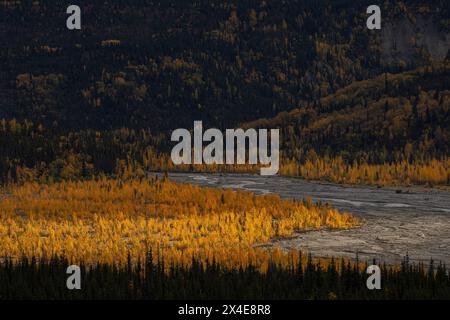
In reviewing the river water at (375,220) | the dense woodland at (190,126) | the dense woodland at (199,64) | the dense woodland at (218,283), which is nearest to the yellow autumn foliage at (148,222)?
the dense woodland at (190,126)

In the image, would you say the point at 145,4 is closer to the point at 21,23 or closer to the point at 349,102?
the point at 21,23

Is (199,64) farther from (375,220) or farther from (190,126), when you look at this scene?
(375,220)

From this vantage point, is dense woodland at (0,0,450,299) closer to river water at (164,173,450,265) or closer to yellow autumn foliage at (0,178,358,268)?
yellow autumn foliage at (0,178,358,268)

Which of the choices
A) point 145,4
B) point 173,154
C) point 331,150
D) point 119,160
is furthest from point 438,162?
point 145,4

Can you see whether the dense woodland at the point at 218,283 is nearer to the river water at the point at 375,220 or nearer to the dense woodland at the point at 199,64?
the river water at the point at 375,220
